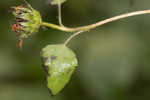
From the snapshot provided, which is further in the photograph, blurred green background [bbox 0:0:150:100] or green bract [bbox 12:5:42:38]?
blurred green background [bbox 0:0:150:100]

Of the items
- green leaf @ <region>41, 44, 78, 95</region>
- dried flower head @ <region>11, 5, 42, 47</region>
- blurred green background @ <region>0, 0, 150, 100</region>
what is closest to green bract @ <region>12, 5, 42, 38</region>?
dried flower head @ <region>11, 5, 42, 47</region>

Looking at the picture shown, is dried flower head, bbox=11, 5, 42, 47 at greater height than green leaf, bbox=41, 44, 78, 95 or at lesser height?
greater

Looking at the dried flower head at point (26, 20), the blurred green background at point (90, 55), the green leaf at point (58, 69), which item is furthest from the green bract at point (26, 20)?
the blurred green background at point (90, 55)

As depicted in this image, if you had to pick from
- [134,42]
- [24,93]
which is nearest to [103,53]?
[134,42]

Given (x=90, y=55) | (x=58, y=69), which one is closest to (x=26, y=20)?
(x=58, y=69)

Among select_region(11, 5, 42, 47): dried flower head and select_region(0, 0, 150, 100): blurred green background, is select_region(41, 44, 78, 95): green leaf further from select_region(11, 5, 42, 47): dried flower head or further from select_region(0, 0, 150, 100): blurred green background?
select_region(0, 0, 150, 100): blurred green background

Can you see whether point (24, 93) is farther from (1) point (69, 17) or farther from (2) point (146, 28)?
(2) point (146, 28)

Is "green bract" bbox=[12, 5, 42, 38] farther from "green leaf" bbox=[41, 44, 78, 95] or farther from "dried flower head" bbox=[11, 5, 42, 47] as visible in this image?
"green leaf" bbox=[41, 44, 78, 95]
